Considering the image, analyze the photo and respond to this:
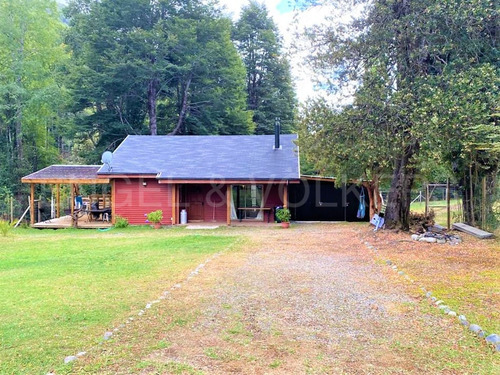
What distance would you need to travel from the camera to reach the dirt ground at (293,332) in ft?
11.0

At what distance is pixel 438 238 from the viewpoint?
395 inches

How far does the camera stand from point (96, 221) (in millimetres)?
17344

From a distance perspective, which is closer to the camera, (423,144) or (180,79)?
(423,144)

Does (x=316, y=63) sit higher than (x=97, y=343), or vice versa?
(x=316, y=63)

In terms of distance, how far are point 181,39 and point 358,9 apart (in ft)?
55.9

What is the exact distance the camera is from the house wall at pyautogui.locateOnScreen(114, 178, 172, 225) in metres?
16.3

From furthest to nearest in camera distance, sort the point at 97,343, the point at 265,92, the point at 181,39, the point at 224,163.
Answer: the point at 265,92, the point at 181,39, the point at 224,163, the point at 97,343

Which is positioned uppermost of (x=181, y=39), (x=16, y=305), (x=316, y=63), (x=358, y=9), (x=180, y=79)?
(x=181, y=39)

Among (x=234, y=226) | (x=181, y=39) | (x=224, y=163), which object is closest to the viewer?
(x=234, y=226)

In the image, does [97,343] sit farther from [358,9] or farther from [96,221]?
[96,221]

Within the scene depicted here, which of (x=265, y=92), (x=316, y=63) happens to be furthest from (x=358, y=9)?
(x=265, y=92)

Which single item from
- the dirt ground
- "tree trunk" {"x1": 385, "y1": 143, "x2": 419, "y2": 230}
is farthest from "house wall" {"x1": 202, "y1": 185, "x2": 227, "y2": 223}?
the dirt ground

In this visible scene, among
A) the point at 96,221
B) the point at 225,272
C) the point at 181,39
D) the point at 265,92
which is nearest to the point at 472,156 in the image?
the point at 225,272

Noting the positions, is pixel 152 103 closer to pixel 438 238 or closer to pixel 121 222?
pixel 121 222
